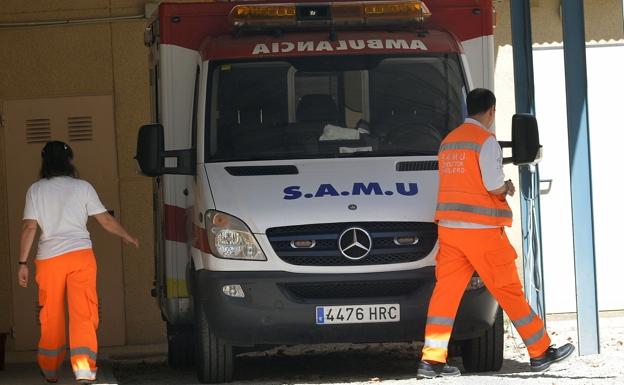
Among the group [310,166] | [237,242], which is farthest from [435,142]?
[237,242]

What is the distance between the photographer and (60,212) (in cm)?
935

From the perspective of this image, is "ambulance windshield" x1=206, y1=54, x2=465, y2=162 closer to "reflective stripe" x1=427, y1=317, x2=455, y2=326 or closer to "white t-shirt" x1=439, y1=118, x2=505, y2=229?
"white t-shirt" x1=439, y1=118, x2=505, y2=229

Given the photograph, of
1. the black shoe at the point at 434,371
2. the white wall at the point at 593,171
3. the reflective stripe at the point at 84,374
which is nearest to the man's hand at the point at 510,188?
the black shoe at the point at 434,371

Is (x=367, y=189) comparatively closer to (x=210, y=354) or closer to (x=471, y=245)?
(x=471, y=245)

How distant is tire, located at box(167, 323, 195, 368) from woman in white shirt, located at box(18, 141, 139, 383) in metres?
1.30

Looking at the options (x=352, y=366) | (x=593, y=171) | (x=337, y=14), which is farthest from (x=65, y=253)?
(x=593, y=171)

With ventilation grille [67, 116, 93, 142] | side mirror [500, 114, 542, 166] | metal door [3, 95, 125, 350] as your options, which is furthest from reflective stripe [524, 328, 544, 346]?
ventilation grille [67, 116, 93, 142]

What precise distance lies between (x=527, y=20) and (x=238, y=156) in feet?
10.5

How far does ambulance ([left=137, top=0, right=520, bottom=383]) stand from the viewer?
880cm

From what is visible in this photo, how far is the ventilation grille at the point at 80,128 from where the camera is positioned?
13789mm

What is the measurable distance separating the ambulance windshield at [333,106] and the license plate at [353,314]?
1.04 metres

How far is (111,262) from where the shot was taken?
13859mm

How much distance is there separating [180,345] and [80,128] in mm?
3545

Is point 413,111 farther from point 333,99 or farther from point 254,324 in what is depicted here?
point 254,324
